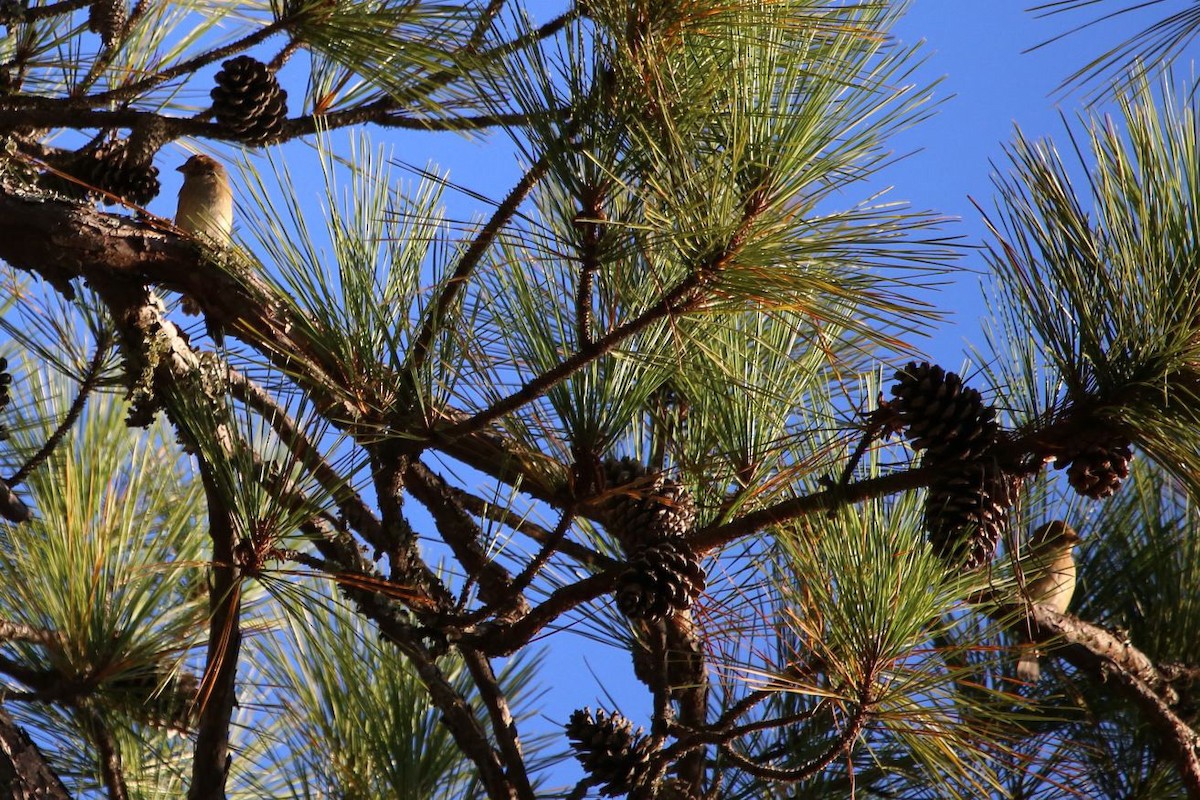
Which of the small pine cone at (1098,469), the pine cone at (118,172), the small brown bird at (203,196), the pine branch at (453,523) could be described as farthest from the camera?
the small brown bird at (203,196)

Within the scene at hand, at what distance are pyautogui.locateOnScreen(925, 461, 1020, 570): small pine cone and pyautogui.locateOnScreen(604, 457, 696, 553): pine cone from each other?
0.20 metres

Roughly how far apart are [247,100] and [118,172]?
0.19 meters

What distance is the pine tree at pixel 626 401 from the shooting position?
784mm

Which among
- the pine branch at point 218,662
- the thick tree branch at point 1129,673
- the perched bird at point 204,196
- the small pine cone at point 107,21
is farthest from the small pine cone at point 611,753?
the small pine cone at point 107,21

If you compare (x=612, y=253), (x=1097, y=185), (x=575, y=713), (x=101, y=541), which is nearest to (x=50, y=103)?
(x=101, y=541)

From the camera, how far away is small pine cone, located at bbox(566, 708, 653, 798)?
0.94 m

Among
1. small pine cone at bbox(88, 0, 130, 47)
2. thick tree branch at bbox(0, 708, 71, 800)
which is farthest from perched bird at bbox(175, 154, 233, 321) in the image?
thick tree branch at bbox(0, 708, 71, 800)

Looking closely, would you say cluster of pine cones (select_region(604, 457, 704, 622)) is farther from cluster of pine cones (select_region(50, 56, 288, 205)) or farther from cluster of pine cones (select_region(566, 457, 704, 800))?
cluster of pine cones (select_region(50, 56, 288, 205))

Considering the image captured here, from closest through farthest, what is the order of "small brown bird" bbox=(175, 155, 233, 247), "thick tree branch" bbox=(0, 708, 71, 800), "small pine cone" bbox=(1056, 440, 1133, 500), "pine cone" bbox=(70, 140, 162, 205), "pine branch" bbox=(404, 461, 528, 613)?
"small pine cone" bbox=(1056, 440, 1133, 500) < "thick tree branch" bbox=(0, 708, 71, 800) < "pine branch" bbox=(404, 461, 528, 613) < "pine cone" bbox=(70, 140, 162, 205) < "small brown bird" bbox=(175, 155, 233, 247)

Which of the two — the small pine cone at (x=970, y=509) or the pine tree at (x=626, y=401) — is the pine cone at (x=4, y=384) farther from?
the small pine cone at (x=970, y=509)

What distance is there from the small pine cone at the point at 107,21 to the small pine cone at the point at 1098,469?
107cm

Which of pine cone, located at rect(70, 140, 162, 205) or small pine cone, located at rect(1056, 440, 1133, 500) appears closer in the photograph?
small pine cone, located at rect(1056, 440, 1133, 500)

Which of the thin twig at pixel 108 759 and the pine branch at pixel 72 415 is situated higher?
the pine branch at pixel 72 415

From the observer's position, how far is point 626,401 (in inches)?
36.7
